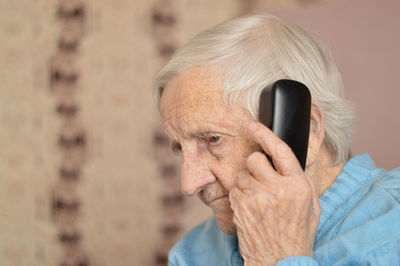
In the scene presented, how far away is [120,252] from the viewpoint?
1.84 metres

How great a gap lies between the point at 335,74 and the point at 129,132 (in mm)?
1106

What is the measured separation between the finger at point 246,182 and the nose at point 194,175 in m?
0.12

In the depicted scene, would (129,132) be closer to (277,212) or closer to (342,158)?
(342,158)

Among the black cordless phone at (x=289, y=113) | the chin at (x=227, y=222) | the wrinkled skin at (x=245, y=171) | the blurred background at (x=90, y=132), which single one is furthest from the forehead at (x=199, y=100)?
the blurred background at (x=90, y=132)

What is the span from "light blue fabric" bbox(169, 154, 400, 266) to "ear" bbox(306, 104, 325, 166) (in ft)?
0.29

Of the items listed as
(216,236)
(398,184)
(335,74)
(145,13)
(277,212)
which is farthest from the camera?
(145,13)

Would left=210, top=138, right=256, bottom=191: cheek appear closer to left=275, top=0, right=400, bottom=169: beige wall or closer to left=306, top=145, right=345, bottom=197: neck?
left=306, top=145, right=345, bottom=197: neck

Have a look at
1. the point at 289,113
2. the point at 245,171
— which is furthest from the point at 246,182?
the point at 289,113

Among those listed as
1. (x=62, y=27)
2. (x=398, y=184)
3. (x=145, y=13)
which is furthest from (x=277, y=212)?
(x=62, y=27)

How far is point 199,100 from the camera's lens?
815mm

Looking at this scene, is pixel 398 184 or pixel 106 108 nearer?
pixel 398 184

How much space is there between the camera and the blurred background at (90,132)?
1814 millimetres

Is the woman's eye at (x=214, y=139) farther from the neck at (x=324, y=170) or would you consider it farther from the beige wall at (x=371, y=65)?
the beige wall at (x=371, y=65)

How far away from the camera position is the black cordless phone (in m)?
0.71
